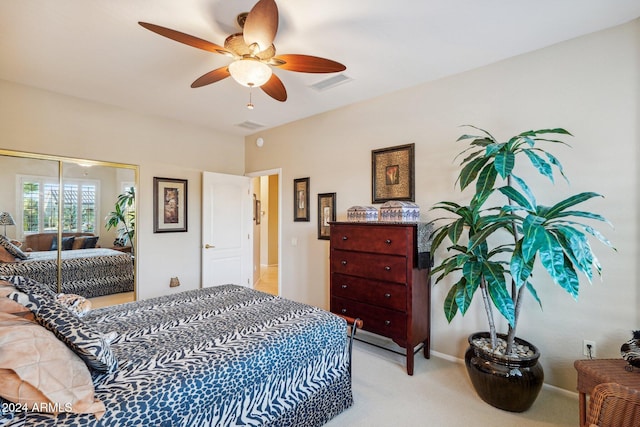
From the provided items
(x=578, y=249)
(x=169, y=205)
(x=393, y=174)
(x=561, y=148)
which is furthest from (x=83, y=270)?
(x=561, y=148)

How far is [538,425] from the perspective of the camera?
1930 millimetres

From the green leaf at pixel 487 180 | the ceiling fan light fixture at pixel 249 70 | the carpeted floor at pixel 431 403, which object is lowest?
the carpeted floor at pixel 431 403

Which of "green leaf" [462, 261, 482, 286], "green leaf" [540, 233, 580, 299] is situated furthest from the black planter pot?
"green leaf" [540, 233, 580, 299]

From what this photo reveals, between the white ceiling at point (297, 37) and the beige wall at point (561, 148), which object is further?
the beige wall at point (561, 148)

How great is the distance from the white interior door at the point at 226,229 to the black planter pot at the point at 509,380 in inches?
136

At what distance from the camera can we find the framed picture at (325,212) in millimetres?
3727

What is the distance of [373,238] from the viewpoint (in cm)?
276

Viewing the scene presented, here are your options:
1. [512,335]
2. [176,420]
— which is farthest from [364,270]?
[176,420]

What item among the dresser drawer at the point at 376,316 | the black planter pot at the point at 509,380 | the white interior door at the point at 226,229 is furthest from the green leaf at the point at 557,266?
the white interior door at the point at 226,229

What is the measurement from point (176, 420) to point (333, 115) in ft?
11.1

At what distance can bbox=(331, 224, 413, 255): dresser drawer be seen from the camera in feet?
8.42

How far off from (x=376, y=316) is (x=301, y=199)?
1966 millimetres

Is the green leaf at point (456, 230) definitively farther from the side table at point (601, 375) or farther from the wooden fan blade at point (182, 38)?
the wooden fan blade at point (182, 38)

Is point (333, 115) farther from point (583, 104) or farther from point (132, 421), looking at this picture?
point (132, 421)
